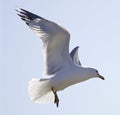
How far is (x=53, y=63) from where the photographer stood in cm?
1831

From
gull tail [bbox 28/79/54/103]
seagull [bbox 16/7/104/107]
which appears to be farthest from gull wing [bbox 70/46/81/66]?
gull tail [bbox 28/79/54/103]

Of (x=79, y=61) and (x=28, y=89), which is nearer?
(x=28, y=89)

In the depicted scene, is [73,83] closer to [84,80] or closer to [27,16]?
[84,80]

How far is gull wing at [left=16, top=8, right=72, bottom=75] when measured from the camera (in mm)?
17891

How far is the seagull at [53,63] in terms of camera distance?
58.4ft

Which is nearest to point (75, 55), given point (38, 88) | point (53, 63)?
point (53, 63)

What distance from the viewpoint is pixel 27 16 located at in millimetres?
18031

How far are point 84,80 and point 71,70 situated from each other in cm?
33

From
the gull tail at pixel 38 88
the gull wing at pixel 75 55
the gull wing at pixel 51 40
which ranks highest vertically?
the gull wing at pixel 51 40

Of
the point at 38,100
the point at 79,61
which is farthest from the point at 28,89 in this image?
the point at 79,61

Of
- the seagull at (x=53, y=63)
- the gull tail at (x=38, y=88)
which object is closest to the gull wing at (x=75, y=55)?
the seagull at (x=53, y=63)

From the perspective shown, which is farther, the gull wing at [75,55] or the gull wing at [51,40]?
the gull wing at [75,55]

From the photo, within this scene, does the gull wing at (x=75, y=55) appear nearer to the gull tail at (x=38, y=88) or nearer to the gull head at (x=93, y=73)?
the gull head at (x=93, y=73)

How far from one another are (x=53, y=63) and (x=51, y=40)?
1.75ft
